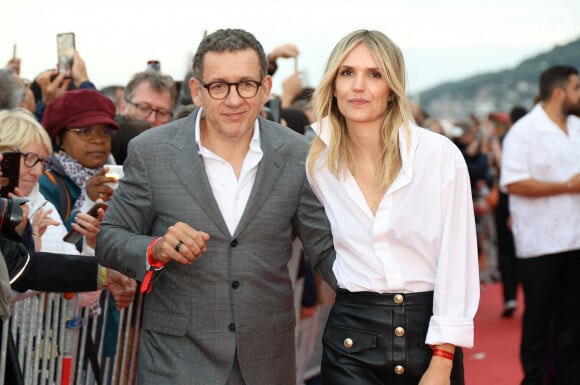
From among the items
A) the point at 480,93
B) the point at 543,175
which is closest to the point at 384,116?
the point at 543,175

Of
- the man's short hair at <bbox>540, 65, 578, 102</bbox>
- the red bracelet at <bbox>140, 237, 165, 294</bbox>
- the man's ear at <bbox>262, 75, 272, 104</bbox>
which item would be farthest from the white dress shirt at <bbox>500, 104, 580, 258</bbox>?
the red bracelet at <bbox>140, 237, 165, 294</bbox>

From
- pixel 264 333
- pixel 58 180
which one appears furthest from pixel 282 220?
pixel 58 180

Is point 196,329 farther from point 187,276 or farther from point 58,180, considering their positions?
point 58,180

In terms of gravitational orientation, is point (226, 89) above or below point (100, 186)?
above

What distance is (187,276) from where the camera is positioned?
4.36 meters

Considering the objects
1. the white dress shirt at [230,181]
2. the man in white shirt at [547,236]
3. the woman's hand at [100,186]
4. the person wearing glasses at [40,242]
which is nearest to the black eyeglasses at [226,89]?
the white dress shirt at [230,181]

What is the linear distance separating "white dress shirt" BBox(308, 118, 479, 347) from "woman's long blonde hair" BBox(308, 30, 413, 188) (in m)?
0.07

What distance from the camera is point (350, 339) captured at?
4051mm

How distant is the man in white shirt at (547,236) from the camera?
7.86m

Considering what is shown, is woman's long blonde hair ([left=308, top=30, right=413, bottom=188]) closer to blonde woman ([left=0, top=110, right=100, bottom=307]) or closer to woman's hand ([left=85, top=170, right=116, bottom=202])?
blonde woman ([left=0, top=110, right=100, bottom=307])

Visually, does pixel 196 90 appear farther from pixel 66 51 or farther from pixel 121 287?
pixel 66 51

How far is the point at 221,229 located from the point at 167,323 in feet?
1.50

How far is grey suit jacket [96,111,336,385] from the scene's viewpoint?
14.2ft

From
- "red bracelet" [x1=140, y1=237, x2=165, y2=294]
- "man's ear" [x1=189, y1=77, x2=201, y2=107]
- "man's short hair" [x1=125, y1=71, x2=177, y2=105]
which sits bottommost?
"red bracelet" [x1=140, y1=237, x2=165, y2=294]
